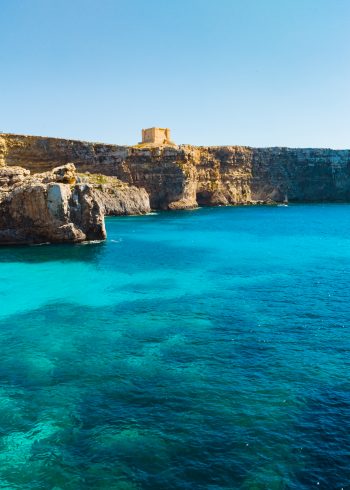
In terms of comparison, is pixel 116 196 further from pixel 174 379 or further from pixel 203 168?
pixel 174 379

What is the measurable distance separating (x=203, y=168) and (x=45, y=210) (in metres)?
100

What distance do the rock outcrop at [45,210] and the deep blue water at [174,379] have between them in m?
14.9

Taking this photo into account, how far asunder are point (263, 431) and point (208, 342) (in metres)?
8.78

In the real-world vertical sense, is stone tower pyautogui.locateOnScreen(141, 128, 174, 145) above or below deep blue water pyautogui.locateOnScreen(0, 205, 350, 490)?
above

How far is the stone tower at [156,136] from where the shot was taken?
144 metres

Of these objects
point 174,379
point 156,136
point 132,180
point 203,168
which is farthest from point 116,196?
point 174,379

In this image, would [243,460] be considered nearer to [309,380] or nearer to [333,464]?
[333,464]

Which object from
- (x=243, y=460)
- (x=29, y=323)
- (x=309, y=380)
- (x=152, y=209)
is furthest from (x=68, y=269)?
(x=152, y=209)

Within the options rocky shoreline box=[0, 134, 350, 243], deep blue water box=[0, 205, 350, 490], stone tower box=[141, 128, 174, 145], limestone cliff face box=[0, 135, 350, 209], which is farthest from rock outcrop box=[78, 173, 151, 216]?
deep blue water box=[0, 205, 350, 490]

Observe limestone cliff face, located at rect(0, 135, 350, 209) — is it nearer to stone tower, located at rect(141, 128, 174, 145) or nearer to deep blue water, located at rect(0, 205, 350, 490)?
stone tower, located at rect(141, 128, 174, 145)

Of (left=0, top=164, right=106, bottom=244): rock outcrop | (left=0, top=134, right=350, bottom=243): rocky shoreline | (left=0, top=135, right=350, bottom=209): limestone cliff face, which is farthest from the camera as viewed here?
(left=0, top=135, right=350, bottom=209): limestone cliff face

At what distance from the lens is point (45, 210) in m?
57.1

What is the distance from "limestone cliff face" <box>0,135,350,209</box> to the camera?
124750 millimetres

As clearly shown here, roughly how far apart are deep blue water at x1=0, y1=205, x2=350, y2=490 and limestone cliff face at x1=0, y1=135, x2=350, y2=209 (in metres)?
87.2
